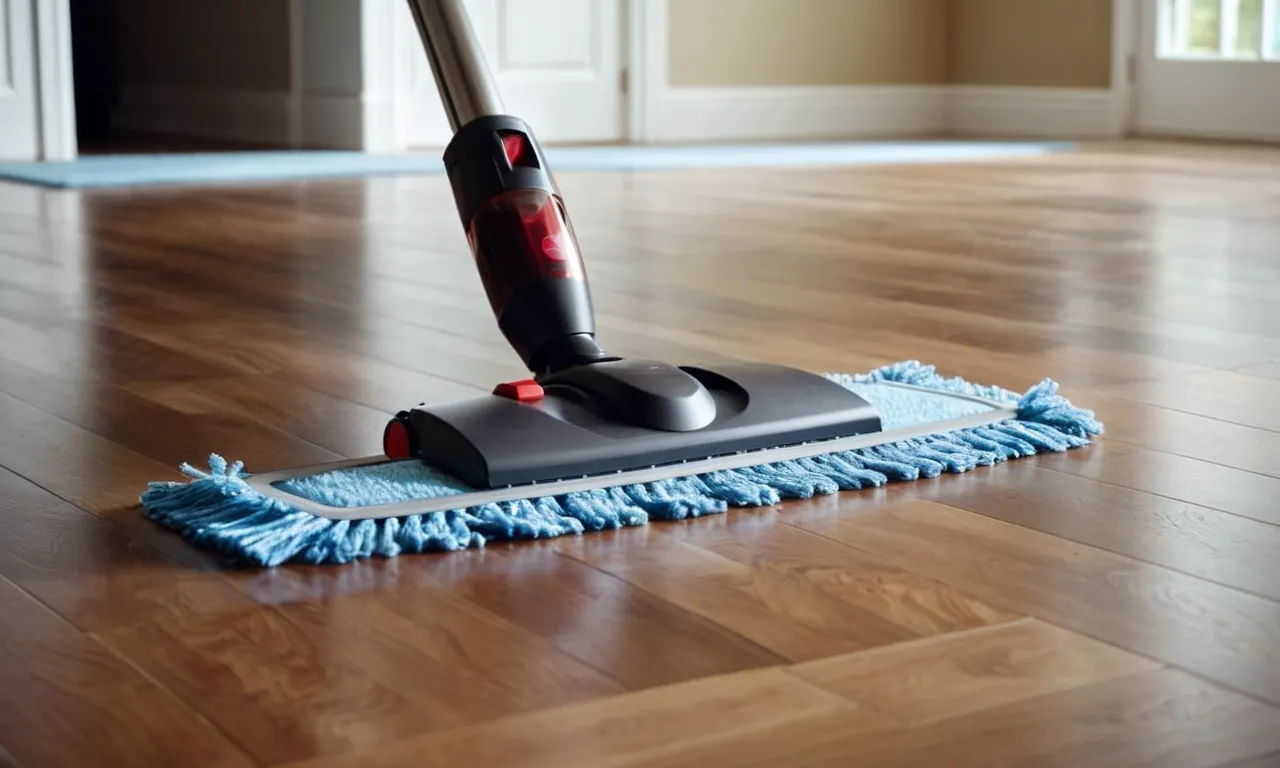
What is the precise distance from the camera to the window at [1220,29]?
193 inches

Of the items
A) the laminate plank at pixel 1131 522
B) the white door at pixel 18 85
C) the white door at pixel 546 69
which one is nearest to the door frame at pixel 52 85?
the white door at pixel 18 85

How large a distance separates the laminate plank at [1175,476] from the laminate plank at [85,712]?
0.63 meters

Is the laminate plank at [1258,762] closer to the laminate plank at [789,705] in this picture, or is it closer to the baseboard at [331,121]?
the laminate plank at [789,705]

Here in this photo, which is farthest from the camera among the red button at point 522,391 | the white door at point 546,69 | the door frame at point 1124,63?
the door frame at point 1124,63

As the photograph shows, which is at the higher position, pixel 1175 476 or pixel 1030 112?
pixel 1030 112

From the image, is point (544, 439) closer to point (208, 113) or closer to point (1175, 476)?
point (1175, 476)

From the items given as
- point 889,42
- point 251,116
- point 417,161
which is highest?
point 889,42

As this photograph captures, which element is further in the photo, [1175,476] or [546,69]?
[546,69]

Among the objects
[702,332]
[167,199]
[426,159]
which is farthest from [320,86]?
[702,332]

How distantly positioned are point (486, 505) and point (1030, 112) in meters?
Result: 4.79

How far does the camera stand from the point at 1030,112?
5.52m

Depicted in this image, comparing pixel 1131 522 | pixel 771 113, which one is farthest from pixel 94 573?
pixel 771 113

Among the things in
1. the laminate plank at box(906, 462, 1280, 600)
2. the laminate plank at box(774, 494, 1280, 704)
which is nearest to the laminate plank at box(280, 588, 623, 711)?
the laminate plank at box(774, 494, 1280, 704)

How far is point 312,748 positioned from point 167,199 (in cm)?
280
